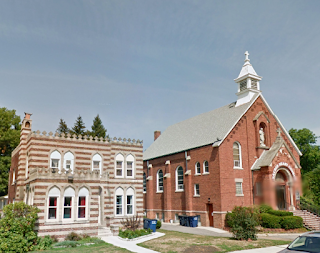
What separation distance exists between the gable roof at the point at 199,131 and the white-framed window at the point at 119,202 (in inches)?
Answer: 422

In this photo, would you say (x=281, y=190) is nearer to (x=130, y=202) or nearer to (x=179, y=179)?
(x=179, y=179)

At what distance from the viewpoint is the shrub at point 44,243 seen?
64.8ft

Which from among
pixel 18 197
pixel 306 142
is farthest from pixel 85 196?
pixel 306 142

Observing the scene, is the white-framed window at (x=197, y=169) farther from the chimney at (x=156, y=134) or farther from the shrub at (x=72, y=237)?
the chimney at (x=156, y=134)

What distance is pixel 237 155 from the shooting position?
3200 cm

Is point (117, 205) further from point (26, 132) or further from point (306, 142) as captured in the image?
point (306, 142)

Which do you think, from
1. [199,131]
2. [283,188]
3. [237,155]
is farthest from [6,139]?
[283,188]

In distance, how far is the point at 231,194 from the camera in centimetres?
3016

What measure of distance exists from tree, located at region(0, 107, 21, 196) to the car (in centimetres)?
4375

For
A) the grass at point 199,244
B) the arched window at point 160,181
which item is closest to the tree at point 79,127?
the arched window at point 160,181

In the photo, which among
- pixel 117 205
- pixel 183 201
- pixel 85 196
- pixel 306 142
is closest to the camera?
pixel 85 196

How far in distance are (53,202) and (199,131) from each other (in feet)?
66.6

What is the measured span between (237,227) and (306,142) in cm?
3258

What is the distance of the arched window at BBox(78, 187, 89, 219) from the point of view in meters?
23.3
